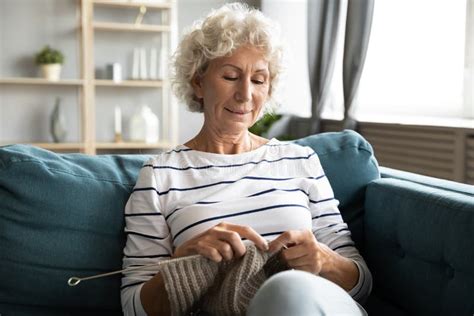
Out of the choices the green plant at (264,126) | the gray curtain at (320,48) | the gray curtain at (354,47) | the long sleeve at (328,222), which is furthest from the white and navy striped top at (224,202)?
the green plant at (264,126)

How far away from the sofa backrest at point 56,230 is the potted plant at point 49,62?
3.14m

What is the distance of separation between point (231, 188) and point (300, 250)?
0.98 ft

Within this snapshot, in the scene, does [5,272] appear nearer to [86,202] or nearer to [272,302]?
[86,202]

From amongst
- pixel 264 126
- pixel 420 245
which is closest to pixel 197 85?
pixel 420 245

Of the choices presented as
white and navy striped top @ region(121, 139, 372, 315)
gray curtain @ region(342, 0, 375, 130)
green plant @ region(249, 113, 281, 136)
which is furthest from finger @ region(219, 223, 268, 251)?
green plant @ region(249, 113, 281, 136)

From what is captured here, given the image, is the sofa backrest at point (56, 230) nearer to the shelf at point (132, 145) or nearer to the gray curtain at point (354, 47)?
the gray curtain at point (354, 47)

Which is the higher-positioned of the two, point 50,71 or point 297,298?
point 50,71

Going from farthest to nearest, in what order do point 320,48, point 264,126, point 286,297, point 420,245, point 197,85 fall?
1. point 264,126
2. point 320,48
3. point 197,85
4. point 420,245
5. point 286,297

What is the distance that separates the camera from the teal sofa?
144 cm

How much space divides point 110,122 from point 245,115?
11.2 ft

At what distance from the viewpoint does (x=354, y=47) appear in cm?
383

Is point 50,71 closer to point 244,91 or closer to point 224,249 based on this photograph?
point 244,91

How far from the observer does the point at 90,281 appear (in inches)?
59.3

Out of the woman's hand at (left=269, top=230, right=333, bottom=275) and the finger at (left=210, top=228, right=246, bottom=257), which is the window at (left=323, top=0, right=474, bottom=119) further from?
the finger at (left=210, top=228, right=246, bottom=257)
